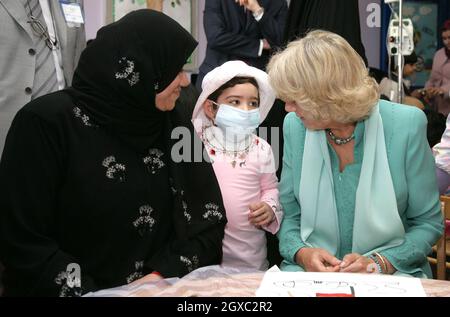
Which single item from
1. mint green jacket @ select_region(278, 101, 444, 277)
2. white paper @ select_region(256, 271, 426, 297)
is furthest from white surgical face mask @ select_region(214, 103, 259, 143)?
white paper @ select_region(256, 271, 426, 297)

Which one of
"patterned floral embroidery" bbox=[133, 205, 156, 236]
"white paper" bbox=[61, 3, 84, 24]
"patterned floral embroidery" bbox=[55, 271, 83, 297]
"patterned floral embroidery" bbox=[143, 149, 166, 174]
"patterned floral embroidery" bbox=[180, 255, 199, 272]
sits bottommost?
"patterned floral embroidery" bbox=[180, 255, 199, 272]

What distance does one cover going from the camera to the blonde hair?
6.07 ft

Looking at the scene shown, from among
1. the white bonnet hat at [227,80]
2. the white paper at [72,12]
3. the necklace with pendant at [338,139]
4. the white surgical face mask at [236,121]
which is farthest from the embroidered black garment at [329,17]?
the white paper at [72,12]

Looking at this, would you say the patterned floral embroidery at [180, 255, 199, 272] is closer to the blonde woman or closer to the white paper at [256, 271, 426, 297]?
the blonde woman

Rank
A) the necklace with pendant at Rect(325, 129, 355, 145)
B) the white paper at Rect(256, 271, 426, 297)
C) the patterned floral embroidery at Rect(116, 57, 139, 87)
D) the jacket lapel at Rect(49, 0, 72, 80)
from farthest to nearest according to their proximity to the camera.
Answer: the jacket lapel at Rect(49, 0, 72, 80), the necklace with pendant at Rect(325, 129, 355, 145), the patterned floral embroidery at Rect(116, 57, 139, 87), the white paper at Rect(256, 271, 426, 297)

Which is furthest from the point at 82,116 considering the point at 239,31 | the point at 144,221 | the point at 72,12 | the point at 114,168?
the point at 239,31

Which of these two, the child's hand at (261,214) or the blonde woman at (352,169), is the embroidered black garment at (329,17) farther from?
the child's hand at (261,214)

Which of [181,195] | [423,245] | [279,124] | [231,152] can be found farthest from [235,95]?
[423,245]

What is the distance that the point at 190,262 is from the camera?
71.2 inches

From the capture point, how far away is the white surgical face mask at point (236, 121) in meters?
2.43

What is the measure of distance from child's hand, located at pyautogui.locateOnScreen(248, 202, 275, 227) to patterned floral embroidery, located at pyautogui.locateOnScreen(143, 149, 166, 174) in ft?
1.61

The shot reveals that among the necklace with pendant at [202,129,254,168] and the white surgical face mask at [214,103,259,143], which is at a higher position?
the white surgical face mask at [214,103,259,143]

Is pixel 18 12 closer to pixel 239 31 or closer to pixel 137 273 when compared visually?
pixel 137 273

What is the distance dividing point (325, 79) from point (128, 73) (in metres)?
0.66
